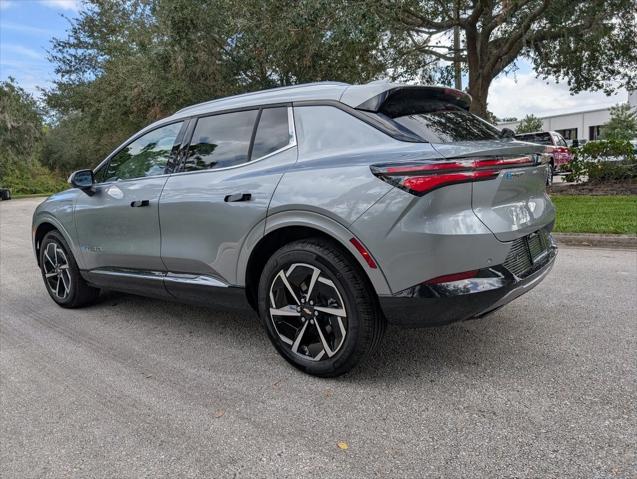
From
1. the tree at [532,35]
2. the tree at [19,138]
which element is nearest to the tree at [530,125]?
the tree at [532,35]

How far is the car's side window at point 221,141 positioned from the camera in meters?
3.54

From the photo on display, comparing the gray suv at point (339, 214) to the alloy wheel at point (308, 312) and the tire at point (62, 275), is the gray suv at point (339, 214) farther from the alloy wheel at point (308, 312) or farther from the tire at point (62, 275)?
the tire at point (62, 275)

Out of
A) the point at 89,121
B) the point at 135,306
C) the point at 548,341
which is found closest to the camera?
the point at 548,341

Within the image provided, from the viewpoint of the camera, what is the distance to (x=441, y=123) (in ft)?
10.3

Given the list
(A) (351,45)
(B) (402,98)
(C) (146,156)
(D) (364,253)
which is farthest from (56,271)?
(A) (351,45)

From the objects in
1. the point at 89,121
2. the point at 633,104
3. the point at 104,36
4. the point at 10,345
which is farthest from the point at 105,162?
the point at 633,104

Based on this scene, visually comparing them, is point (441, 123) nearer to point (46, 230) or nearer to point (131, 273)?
point (131, 273)

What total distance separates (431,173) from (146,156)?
2649mm

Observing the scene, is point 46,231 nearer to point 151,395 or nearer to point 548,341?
point 151,395

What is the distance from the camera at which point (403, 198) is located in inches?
104

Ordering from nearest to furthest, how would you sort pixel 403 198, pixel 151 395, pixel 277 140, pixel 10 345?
pixel 403 198 < pixel 151 395 < pixel 277 140 < pixel 10 345

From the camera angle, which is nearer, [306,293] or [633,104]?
[306,293]

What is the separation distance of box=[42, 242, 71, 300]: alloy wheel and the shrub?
13.7 m

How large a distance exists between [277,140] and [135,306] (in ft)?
8.86
